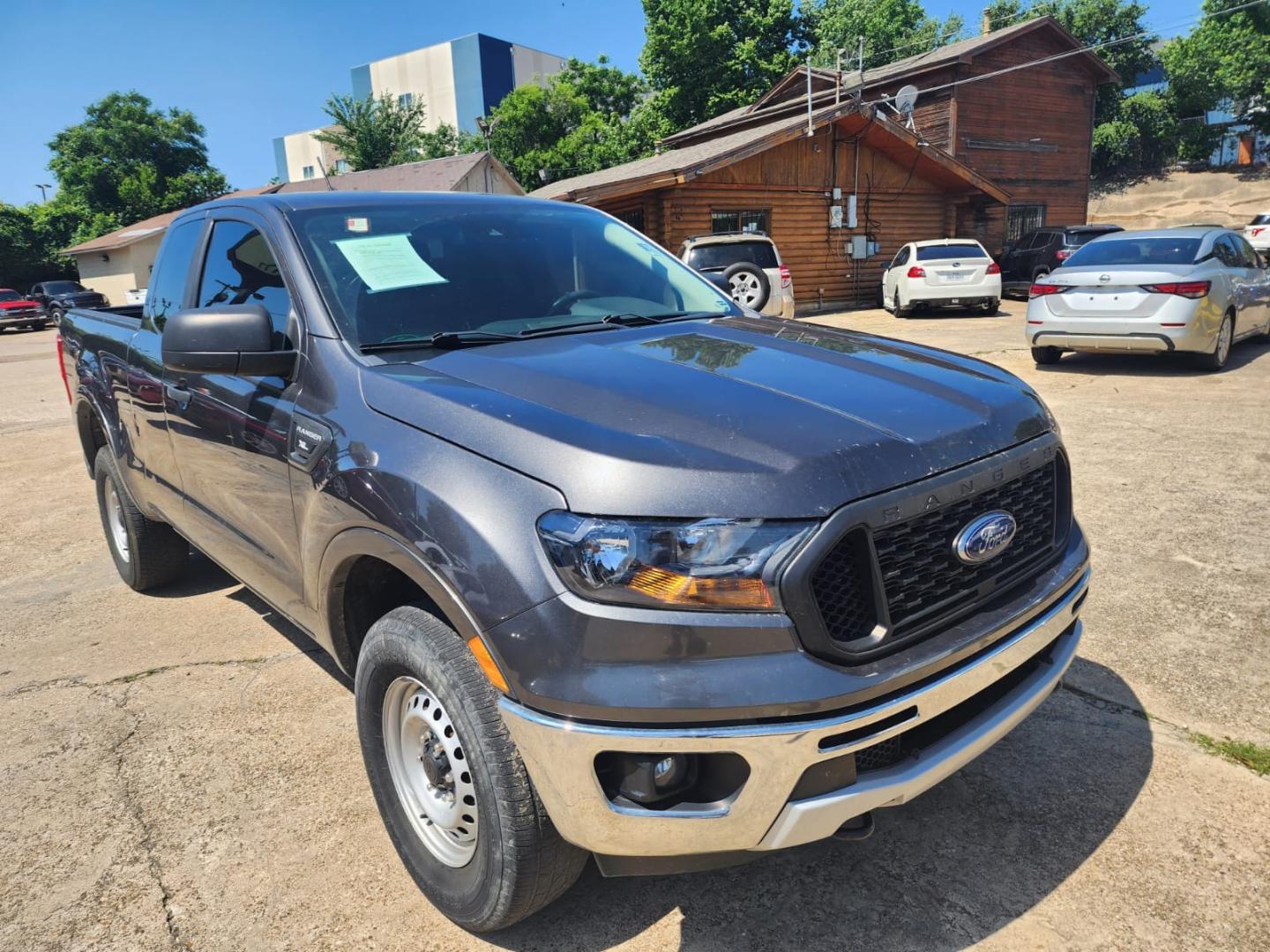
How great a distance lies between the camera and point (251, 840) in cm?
252

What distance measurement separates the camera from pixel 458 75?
66750mm

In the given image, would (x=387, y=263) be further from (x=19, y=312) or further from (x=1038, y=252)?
(x=19, y=312)

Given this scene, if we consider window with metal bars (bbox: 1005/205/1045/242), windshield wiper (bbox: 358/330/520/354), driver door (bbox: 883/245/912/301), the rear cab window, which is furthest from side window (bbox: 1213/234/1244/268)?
window with metal bars (bbox: 1005/205/1045/242)

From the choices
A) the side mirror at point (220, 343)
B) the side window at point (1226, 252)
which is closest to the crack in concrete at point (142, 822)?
the side mirror at point (220, 343)

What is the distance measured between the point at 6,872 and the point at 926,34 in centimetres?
6463

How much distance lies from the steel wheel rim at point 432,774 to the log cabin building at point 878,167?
15167mm

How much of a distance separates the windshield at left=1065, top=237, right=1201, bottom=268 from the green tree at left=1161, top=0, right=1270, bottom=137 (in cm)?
4032

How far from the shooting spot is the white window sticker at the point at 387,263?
2662 millimetres

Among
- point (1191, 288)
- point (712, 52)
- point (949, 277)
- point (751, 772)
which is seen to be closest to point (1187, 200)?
point (712, 52)

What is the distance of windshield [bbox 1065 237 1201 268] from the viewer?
8.88 m

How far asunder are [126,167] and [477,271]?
2289 inches

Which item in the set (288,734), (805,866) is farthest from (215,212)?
(805,866)

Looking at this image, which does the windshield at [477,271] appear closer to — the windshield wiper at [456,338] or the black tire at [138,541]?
the windshield wiper at [456,338]

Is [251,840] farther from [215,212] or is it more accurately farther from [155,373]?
[215,212]
